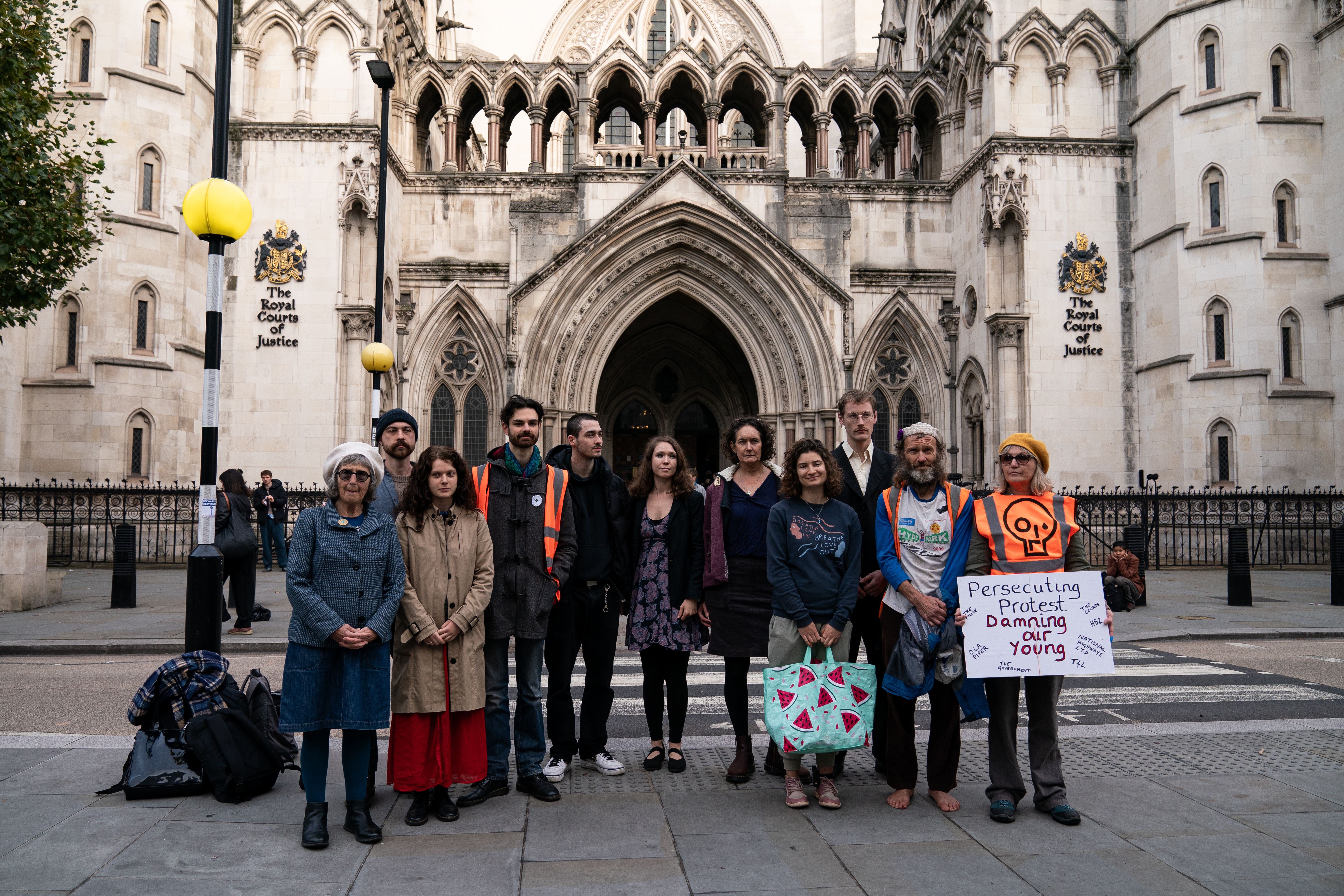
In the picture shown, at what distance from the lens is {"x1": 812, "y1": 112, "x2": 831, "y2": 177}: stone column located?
2452 centimetres

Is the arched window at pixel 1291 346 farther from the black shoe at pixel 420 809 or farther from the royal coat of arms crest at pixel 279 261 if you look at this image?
the royal coat of arms crest at pixel 279 261

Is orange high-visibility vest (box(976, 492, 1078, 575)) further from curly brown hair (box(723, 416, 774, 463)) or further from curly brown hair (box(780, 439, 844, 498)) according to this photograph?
curly brown hair (box(723, 416, 774, 463))

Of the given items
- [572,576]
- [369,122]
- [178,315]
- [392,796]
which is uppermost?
[369,122]

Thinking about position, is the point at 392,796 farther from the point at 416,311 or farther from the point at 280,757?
the point at 416,311

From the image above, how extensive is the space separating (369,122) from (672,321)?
10.6 m

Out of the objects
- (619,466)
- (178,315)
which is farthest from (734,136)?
(178,315)

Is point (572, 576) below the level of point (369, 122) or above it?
below

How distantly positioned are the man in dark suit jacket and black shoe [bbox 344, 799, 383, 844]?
2.62 m

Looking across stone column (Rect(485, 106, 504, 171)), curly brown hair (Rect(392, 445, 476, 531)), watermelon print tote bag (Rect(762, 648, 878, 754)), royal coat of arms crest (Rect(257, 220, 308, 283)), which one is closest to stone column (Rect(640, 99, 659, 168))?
stone column (Rect(485, 106, 504, 171))

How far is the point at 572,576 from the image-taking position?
538cm

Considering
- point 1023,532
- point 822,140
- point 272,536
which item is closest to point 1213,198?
point 822,140

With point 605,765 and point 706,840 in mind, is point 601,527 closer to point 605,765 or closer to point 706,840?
point 605,765

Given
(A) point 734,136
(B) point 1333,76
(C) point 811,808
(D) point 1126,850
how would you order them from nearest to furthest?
(D) point 1126,850 → (C) point 811,808 → (B) point 1333,76 → (A) point 734,136

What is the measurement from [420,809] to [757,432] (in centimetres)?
276
